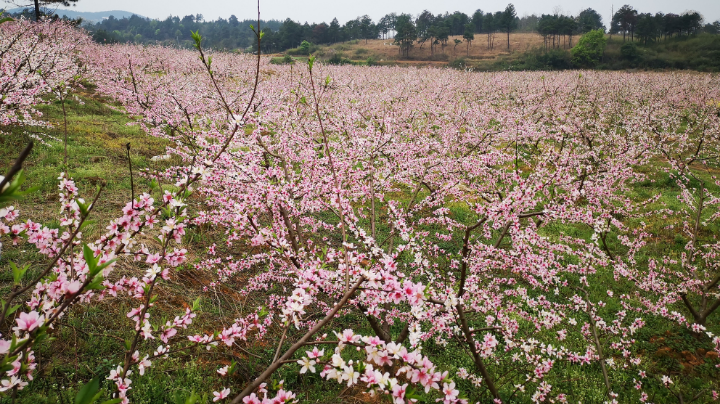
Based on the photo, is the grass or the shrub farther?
the shrub

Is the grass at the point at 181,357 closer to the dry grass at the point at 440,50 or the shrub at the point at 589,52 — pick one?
the shrub at the point at 589,52

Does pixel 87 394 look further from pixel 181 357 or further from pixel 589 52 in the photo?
pixel 589 52

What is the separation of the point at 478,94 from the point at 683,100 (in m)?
12.4

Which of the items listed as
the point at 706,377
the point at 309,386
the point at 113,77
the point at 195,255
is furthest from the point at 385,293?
the point at 113,77

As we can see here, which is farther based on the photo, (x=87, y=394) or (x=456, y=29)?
(x=456, y=29)

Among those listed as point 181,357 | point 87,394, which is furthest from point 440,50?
point 87,394

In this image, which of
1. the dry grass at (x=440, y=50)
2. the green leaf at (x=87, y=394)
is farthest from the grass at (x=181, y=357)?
the dry grass at (x=440, y=50)

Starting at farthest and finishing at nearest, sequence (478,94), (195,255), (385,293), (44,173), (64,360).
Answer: (478,94), (44,173), (195,255), (64,360), (385,293)

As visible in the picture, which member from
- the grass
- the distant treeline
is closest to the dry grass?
the distant treeline

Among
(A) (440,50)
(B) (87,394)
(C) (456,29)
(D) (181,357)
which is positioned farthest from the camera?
(C) (456,29)

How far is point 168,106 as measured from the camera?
13.1m

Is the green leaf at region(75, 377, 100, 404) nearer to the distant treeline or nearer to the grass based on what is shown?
the grass

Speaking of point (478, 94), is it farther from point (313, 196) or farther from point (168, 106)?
point (313, 196)

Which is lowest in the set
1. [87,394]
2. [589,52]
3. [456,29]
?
[87,394]
